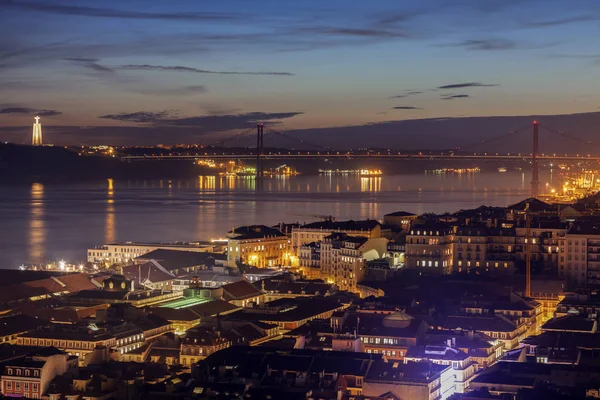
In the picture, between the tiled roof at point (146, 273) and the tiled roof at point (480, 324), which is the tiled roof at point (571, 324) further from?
the tiled roof at point (146, 273)

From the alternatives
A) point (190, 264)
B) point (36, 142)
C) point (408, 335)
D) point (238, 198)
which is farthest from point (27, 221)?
point (36, 142)

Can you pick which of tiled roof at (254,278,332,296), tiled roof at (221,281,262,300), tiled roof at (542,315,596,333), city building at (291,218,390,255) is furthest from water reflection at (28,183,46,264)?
tiled roof at (542,315,596,333)

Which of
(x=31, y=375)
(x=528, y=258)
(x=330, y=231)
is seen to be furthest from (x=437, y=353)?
(x=330, y=231)

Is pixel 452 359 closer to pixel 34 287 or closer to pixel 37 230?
pixel 34 287

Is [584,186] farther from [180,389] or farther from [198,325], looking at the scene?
[180,389]

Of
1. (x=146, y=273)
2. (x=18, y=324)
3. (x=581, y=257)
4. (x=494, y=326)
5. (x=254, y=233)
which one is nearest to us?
(x=494, y=326)

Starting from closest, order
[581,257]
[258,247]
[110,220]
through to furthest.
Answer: [581,257] < [258,247] < [110,220]

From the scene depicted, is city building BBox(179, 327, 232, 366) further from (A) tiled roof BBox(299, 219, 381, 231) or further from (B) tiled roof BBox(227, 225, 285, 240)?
(A) tiled roof BBox(299, 219, 381, 231)
